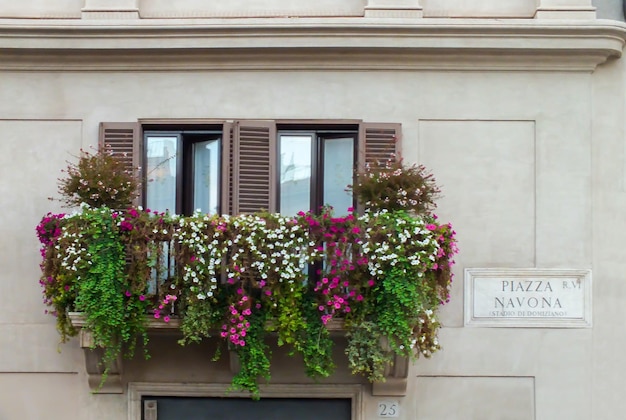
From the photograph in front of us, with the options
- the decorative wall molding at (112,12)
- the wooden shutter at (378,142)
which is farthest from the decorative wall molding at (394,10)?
the decorative wall molding at (112,12)

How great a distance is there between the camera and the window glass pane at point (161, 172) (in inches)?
490

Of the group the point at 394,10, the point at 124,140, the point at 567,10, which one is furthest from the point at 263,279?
the point at 567,10

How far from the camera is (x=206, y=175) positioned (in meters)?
12.5

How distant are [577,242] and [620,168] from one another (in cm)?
83

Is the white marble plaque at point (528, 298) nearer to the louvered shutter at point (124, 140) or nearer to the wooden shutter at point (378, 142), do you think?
the wooden shutter at point (378, 142)

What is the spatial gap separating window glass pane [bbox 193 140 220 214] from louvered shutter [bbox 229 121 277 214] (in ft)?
1.16

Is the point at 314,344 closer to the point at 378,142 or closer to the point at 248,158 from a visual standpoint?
the point at 248,158

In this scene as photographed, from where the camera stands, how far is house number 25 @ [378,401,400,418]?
1202 cm

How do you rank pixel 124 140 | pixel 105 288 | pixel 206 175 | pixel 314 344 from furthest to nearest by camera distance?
pixel 206 175 → pixel 124 140 → pixel 314 344 → pixel 105 288

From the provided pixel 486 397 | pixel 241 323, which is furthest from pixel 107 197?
pixel 486 397

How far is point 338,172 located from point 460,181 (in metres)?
1.19

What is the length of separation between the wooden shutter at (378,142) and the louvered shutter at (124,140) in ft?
7.03

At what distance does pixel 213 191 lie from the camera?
41.0 feet

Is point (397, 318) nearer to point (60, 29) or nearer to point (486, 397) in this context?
point (486, 397)
